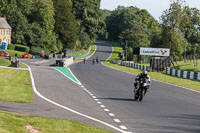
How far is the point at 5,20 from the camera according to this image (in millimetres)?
99438

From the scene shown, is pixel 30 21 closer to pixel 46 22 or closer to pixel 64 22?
pixel 46 22

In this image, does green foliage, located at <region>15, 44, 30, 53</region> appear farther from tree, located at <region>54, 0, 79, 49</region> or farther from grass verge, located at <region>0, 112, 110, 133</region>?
grass verge, located at <region>0, 112, 110, 133</region>

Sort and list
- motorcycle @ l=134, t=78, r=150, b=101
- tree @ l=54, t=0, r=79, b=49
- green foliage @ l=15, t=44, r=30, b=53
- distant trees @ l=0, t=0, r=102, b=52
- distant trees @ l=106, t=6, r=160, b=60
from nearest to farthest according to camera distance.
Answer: motorcycle @ l=134, t=78, r=150, b=101 → green foliage @ l=15, t=44, r=30, b=53 → distant trees @ l=0, t=0, r=102, b=52 → tree @ l=54, t=0, r=79, b=49 → distant trees @ l=106, t=6, r=160, b=60

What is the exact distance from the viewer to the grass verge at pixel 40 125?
31.6 feet

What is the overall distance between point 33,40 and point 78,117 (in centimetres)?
9219

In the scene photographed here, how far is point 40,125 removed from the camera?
10.4 m

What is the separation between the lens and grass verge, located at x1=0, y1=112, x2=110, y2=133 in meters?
9.63

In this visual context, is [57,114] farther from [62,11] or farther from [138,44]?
[138,44]

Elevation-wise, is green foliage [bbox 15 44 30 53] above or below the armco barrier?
above

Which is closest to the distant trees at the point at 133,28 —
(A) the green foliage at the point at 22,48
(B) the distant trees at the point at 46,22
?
(B) the distant trees at the point at 46,22

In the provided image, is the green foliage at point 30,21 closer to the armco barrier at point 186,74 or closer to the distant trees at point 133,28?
the distant trees at point 133,28

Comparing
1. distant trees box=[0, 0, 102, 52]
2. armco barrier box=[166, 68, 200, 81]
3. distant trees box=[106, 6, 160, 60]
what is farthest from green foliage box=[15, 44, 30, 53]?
distant trees box=[106, 6, 160, 60]

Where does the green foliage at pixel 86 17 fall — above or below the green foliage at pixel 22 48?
above

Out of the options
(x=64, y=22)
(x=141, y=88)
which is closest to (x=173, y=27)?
(x=64, y=22)
